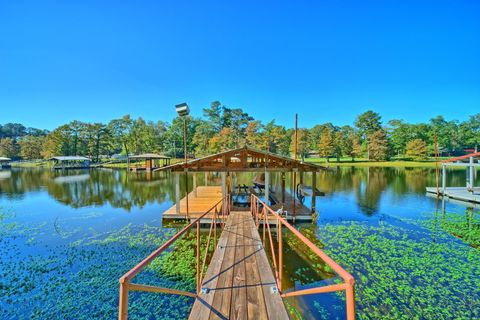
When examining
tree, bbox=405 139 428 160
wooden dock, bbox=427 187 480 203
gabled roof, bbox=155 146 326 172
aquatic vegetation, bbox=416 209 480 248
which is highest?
tree, bbox=405 139 428 160

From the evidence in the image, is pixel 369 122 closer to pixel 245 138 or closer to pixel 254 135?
pixel 254 135

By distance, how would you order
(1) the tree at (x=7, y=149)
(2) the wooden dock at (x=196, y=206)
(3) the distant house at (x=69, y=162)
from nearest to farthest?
1. (2) the wooden dock at (x=196, y=206)
2. (3) the distant house at (x=69, y=162)
3. (1) the tree at (x=7, y=149)

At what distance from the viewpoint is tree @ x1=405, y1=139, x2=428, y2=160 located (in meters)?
49.8

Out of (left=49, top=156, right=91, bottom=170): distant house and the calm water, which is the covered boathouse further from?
(left=49, top=156, right=91, bottom=170): distant house

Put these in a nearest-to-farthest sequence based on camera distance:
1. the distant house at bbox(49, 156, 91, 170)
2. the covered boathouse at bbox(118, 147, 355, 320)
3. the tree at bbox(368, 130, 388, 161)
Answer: the covered boathouse at bbox(118, 147, 355, 320)
the distant house at bbox(49, 156, 91, 170)
the tree at bbox(368, 130, 388, 161)

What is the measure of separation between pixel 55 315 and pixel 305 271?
600 cm

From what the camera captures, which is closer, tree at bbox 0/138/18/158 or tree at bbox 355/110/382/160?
tree at bbox 355/110/382/160

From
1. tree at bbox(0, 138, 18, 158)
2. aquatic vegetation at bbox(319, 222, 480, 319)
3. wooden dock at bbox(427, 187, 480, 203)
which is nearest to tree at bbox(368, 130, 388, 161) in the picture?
wooden dock at bbox(427, 187, 480, 203)

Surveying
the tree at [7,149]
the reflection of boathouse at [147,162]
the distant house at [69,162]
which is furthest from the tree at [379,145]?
the tree at [7,149]

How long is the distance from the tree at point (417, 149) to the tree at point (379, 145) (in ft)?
15.1

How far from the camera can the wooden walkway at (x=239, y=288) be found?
105 inches

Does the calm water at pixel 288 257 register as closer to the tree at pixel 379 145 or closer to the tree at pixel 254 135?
the tree at pixel 254 135

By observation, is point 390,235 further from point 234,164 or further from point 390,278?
point 234,164

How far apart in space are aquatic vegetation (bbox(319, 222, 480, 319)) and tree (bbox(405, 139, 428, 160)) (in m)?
51.6
